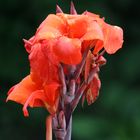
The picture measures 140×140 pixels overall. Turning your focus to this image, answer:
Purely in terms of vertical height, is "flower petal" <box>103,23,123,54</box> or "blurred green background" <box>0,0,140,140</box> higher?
"flower petal" <box>103,23,123,54</box>

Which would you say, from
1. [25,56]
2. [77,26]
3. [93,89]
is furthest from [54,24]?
[25,56]

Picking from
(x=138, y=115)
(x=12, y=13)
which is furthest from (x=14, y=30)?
(x=138, y=115)

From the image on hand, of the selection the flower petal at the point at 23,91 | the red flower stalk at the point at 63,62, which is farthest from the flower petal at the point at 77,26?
the flower petal at the point at 23,91

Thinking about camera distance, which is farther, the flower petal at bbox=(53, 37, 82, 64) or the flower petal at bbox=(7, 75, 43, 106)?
the flower petal at bbox=(7, 75, 43, 106)

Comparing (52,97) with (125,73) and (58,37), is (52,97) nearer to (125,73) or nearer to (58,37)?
(58,37)

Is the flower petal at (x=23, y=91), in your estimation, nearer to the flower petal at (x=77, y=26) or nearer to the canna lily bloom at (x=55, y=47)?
the canna lily bloom at (x=55, y=47)

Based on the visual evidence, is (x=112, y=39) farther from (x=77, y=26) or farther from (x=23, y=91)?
(x=23, y=91)

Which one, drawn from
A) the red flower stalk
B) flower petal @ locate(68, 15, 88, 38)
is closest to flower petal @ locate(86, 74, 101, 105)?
the red flower stalk

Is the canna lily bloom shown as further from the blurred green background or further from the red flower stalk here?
the blurred green background
